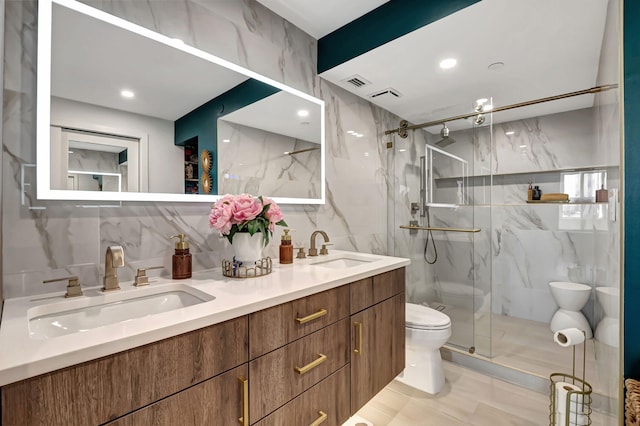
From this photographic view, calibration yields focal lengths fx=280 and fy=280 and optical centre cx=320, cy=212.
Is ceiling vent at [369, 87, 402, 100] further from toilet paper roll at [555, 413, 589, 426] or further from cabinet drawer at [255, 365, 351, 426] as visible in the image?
toilet paper roll at [555, 413, 589, 426]

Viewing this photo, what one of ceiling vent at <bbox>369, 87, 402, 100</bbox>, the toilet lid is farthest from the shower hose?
ceiling vent at <bbox>369, 87, 402, 100</bbox>

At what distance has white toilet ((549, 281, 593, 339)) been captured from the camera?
263cm

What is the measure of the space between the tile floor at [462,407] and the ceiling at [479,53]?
205cm

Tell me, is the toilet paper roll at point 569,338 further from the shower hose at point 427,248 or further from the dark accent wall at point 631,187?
the shower hose at point 427,248

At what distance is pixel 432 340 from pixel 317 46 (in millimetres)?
2279

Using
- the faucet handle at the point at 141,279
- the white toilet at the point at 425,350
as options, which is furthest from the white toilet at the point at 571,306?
the faucet handle at the point at 141,279

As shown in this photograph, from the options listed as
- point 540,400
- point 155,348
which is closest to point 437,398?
point 540,400

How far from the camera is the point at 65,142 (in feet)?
3.46

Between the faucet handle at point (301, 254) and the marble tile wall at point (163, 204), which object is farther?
the faucet handle at point (301, 254)

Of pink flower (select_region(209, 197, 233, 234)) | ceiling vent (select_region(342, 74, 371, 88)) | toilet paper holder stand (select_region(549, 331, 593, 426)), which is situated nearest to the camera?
pink flower (select_region(209, 197, 233, 234))

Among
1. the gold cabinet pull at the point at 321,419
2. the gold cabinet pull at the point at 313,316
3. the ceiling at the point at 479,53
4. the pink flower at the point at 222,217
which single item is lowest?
the gold cabinet pull at the point at 321,419

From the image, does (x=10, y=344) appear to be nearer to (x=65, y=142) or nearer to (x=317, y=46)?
(x=65, y=142)

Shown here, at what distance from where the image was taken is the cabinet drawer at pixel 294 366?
0.93 meters

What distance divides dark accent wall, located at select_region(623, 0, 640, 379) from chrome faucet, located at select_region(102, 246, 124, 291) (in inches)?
75.8
